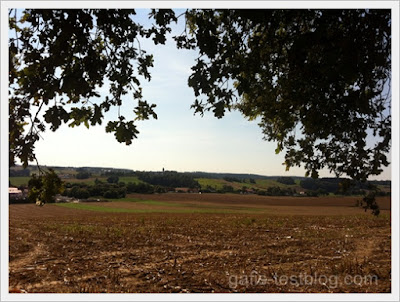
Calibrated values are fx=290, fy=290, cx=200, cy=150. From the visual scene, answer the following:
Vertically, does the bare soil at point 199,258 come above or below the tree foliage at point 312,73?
below

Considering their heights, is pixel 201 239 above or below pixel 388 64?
below

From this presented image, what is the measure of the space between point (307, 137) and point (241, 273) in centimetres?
445

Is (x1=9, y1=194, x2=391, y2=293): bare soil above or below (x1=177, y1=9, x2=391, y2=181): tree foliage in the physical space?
below

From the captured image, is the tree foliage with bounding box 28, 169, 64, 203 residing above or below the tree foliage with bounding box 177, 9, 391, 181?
below

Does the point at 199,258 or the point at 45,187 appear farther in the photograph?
the point at 199,258

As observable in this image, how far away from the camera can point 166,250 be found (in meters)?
11.6

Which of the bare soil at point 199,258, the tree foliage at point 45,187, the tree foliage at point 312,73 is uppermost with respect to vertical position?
the tree foliage at point 312,73

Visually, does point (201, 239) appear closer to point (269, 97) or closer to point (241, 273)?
point (241, 273)

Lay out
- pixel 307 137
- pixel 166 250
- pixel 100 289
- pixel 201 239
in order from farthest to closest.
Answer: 1. pixel 201 239
2. pixel 166 250
3. pixel 307 137
4. pixel 100 289

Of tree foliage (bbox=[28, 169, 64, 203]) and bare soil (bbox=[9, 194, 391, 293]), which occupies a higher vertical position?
tree foliage (bbox=[28, 169, 64, 203])

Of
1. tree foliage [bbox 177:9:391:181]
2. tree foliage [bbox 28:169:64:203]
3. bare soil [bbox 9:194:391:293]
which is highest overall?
tree foliage [bbox 177:9:391:181]

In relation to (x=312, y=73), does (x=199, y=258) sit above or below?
below

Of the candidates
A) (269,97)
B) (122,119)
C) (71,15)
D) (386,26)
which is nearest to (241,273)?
(269,97)

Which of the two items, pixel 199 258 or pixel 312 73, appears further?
pixel 199 258
